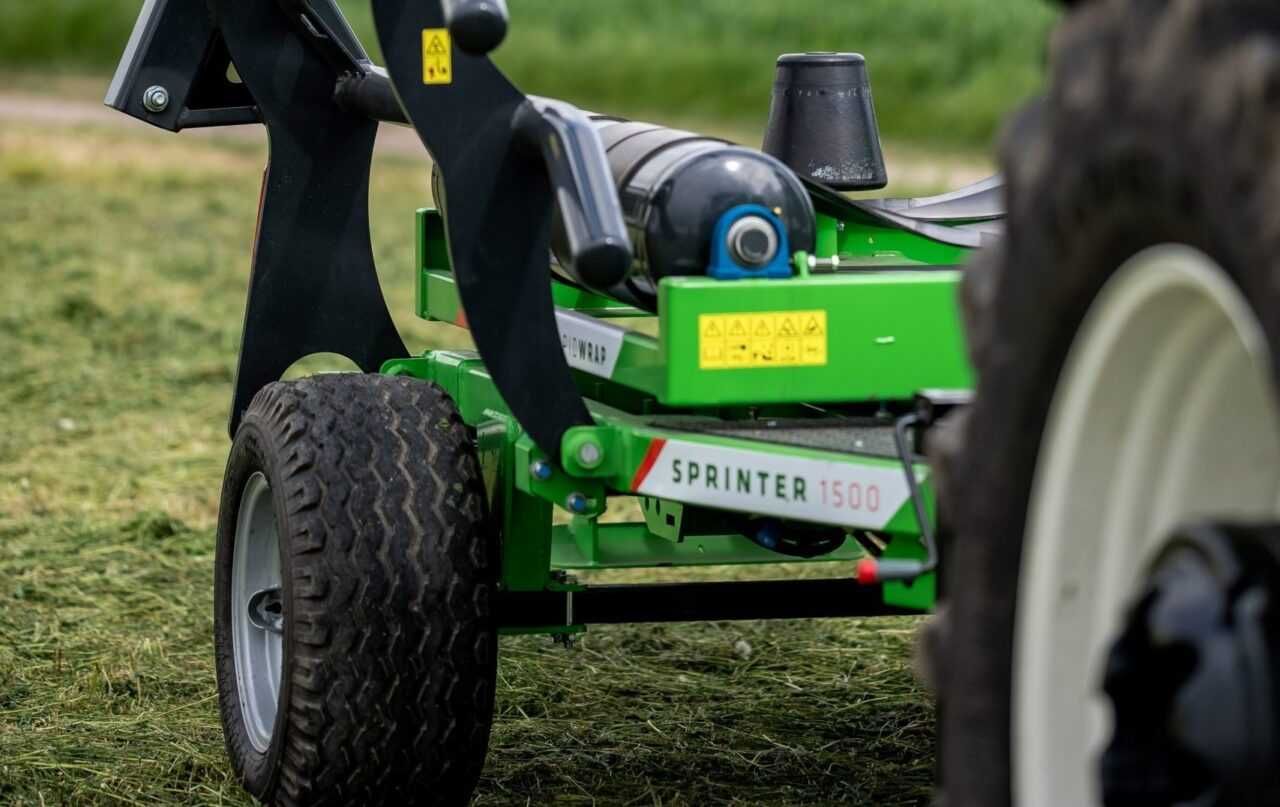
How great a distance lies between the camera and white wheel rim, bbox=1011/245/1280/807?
203cm

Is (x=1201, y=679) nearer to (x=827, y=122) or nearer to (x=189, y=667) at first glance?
(x=827, y=122)

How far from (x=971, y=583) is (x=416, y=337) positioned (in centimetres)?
681

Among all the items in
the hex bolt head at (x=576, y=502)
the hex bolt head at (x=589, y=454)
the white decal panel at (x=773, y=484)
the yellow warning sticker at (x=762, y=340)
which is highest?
the yellow warning sticker at (x=762, y=340)

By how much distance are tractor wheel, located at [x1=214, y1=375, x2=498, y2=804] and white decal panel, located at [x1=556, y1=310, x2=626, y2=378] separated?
0.83ft

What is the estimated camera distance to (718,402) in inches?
133

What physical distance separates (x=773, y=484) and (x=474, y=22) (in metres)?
0.80

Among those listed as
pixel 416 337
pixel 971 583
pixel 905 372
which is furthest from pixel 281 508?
pixel 416 337

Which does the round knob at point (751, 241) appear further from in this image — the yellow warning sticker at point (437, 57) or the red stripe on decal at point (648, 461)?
the yellow warning sticker at point (437, 57)

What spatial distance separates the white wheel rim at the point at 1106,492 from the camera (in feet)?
6.65

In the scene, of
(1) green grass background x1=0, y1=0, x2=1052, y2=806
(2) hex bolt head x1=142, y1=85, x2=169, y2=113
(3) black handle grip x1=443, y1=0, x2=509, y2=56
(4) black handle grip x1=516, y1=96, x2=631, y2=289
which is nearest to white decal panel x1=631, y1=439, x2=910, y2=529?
(4) black handle grip x1=516, y1=96, x2=631, y2=289

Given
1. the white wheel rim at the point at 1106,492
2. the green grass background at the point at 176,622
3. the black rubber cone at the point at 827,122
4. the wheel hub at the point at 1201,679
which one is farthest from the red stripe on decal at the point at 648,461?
the wheel hub at the point at 1201,679

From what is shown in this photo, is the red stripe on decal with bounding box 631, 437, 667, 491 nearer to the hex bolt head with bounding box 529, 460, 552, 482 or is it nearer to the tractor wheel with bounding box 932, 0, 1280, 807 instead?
the hex bolt head with bounding box 529, 460, 552, 482

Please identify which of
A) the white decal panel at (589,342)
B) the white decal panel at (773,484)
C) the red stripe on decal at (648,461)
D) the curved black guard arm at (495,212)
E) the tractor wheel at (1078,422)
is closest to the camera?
the tractor wheel at (1078,422)

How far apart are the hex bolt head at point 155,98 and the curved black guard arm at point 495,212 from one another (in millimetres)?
1133
